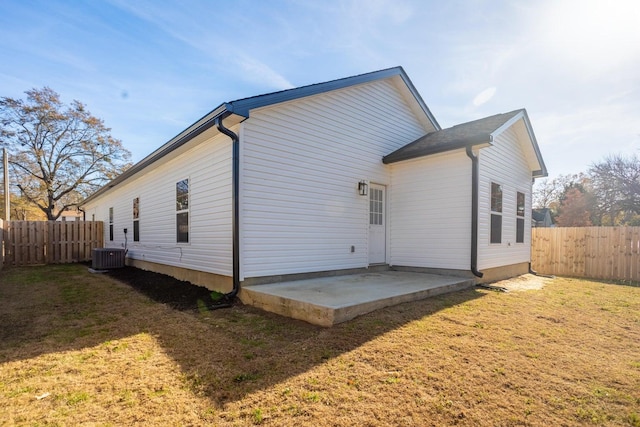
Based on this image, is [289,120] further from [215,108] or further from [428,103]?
[428,103]

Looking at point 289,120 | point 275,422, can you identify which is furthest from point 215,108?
point 275,422

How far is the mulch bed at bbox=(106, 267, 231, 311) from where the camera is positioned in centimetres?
546

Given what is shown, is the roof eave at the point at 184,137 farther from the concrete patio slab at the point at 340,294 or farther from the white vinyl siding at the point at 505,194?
the white vinyl siding at the point at 505,194

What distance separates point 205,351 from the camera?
3346mm

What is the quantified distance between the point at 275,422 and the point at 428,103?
938 cm

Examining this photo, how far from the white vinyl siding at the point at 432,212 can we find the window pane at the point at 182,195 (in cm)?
521

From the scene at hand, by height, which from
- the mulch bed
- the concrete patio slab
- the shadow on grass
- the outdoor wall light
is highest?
the outdoor wall light

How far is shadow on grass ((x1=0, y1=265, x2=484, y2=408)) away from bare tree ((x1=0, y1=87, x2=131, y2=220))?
62.8 ft

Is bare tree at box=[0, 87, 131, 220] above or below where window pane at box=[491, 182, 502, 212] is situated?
above

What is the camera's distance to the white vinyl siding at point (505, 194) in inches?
284

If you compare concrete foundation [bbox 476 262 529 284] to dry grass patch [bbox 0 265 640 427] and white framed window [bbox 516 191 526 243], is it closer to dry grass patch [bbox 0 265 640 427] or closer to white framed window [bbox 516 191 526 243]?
white framed window [bbox 516 191 526 243]

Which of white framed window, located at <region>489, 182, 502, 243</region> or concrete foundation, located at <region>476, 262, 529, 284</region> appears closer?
concrete foundation, located at <region>476, 262, 529, 284</region>

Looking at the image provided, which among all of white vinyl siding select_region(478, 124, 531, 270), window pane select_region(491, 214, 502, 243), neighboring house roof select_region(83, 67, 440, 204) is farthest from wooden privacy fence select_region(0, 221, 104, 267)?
window pane select_region(491, 214, 502, 243)

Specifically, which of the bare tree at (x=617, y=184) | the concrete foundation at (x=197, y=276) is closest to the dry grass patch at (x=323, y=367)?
the concrete foundation at (x=197, y=276)
